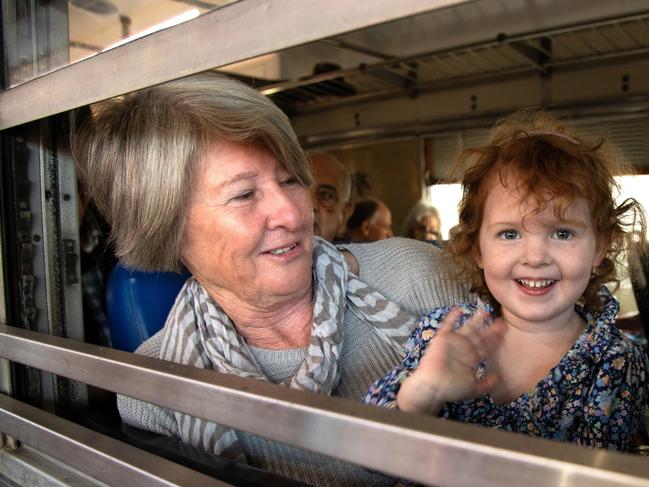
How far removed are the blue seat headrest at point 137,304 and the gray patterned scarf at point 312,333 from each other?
30 cm

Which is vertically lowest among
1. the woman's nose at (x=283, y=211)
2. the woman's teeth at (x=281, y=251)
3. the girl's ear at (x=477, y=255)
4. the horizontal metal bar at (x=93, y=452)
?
the horizontal metal bar at (x=93, y=452)

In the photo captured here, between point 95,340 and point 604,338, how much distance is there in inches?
70.9

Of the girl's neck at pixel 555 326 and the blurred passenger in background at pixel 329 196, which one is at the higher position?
the blurred passenger in background at pixel 329 196

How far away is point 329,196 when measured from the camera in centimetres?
370

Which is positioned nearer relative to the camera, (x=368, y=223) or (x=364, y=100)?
(x=368, y=223)

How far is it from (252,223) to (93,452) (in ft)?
2.12

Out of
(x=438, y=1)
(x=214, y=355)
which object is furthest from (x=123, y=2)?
(x=438, y=1)

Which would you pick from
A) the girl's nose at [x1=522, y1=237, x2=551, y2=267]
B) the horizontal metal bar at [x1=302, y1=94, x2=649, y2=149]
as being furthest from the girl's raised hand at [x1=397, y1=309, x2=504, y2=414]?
the horizontal metal bar at [x1=302, y1=94, x2=649, y2=149]

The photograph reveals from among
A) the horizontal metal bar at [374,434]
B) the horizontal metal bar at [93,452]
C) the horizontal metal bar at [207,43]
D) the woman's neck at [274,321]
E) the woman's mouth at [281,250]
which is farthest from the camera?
the woman's neck at [274,321]

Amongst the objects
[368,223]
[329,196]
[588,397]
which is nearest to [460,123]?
[368,223]

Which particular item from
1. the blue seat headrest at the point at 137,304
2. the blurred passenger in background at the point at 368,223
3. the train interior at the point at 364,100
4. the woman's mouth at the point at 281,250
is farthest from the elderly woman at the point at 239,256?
the blurred passenger in background at the point at 368,223

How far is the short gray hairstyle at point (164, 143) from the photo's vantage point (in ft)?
4.96

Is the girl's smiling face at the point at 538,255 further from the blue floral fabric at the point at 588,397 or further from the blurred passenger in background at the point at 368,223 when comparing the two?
the blurred passenger in background at the point at 368,223

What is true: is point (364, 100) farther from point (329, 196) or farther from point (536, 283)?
point (536, 283)
